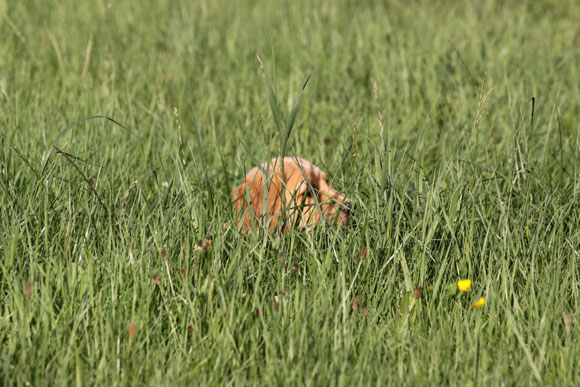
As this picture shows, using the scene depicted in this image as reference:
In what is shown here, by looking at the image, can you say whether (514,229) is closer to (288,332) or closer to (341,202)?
(341,202)

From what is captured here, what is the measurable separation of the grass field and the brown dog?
65 millimetres

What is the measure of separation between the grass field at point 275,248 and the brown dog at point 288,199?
7cm

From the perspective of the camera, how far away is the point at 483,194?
8.65 feet

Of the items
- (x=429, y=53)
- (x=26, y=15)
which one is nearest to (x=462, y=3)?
(x=429, y=53)

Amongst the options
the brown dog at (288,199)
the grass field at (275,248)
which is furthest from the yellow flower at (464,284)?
the brown dog at (288,199)

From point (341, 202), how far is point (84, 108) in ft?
5.73

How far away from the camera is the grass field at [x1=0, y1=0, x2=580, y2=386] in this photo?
6.20ft

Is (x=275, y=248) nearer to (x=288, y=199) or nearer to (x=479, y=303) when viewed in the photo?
(x=288, y=199)

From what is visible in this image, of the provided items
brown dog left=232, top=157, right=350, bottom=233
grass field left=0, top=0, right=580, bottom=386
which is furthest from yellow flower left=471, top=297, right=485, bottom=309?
brown dog left=232, top=157, right=350, bottom=233

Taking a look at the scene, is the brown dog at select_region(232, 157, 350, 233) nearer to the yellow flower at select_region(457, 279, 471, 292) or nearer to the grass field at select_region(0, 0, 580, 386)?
the grass field at select_region(0, 0, 580, 386)

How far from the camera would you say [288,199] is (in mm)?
2572

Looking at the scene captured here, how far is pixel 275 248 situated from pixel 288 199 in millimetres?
289

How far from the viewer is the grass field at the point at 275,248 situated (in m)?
1.89

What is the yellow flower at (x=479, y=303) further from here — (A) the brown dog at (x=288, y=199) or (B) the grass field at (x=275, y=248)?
(A) the brown dog at (x=288, y=199)
